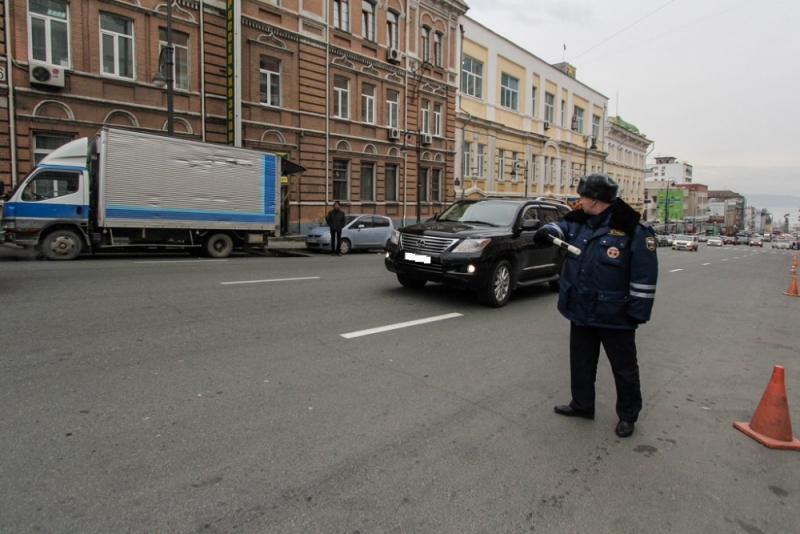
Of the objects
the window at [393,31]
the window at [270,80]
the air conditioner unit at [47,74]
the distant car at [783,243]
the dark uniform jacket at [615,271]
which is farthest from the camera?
the distant car at [783,243]

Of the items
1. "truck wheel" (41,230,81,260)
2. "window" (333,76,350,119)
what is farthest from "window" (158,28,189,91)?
"truck wheel" (41,230,81,260)

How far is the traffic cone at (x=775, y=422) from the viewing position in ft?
12.0

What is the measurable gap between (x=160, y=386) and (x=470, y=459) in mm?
2582

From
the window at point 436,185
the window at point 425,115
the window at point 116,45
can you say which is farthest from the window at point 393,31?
the window at point 116,45

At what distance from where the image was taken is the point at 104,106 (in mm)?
17516

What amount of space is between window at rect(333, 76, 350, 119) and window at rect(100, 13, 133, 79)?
31.0 feet

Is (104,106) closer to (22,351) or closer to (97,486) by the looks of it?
(22,351)

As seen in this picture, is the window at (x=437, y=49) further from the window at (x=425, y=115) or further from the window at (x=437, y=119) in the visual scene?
the window at (x=425, y=115)

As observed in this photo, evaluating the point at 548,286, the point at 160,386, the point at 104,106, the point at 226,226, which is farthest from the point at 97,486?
the point at 104,106

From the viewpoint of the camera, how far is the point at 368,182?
89.8ft

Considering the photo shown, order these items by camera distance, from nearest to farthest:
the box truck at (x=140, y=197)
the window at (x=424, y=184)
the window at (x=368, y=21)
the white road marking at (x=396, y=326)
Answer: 1. the white road marking at (x=396, y=326)
2. the box truck at (x=140, y=197)
3. the window at (x=368, y=21)
4. the window at (x=424, y=184)

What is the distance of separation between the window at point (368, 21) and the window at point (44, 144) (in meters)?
15.6

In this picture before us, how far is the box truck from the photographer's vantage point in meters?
12.4

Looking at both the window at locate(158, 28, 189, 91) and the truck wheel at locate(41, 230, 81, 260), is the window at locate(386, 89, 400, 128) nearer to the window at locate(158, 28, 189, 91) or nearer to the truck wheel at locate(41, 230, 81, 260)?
the window at locate(158, 28, 189, 91)
